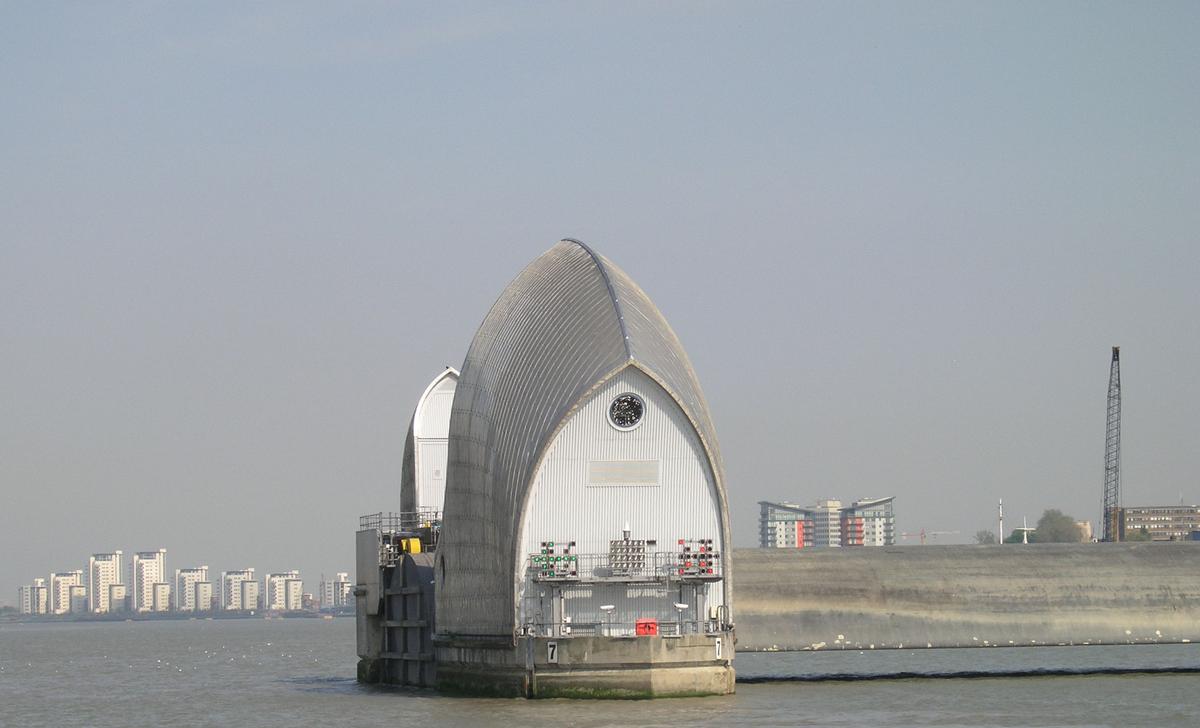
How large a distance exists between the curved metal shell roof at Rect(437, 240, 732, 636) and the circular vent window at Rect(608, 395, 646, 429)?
3.15 ft

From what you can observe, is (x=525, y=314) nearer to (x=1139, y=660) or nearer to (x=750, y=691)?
(x=750, y=691)

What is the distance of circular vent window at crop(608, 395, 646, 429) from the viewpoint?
5284 cm

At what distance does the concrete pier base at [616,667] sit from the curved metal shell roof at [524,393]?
4.34ft

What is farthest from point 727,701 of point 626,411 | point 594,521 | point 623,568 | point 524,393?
point 524,393

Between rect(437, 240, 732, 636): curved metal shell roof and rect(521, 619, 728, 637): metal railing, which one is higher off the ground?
rect(437, 240, 732, 636): curved metal shell roof

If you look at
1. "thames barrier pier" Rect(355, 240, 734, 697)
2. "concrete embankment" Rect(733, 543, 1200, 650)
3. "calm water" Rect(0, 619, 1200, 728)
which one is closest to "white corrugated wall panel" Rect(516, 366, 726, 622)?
"thames barrier pier" Rect(355, 240, 734, 697)

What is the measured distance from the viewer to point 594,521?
52656 millimetres

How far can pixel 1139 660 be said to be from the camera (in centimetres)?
8125

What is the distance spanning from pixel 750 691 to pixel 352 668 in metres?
38.0

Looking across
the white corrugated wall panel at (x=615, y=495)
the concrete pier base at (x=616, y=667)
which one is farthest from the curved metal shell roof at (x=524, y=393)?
the concrete pier base at (x=616, y=667)

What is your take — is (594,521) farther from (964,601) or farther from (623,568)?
(964,601)

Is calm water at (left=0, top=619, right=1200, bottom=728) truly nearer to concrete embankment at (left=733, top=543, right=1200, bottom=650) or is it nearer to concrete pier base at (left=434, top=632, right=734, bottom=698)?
concrete pier base at (left=434, top=632, right=734, bottom=698)

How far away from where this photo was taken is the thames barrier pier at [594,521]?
168 ft

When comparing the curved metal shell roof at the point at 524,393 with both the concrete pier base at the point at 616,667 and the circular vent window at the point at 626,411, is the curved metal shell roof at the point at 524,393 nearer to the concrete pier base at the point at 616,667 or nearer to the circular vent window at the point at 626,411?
the circular vent window at the point at 626,411
